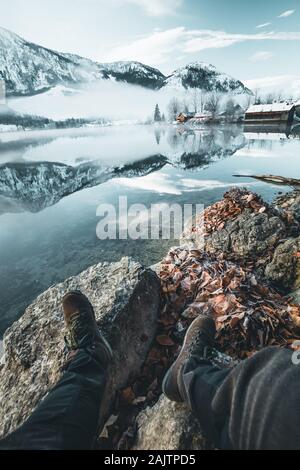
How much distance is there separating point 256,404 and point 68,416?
5.42 ft

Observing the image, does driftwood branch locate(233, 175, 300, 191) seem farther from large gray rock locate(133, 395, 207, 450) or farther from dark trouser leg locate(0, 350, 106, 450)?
dark trouser leg locate(0, 350, 106, 450)

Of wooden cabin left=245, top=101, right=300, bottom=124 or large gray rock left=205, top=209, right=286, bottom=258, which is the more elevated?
wooden cabin left=245, top=101, right=300, bottom=124

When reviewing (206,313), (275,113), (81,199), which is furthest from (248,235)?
(275,113)

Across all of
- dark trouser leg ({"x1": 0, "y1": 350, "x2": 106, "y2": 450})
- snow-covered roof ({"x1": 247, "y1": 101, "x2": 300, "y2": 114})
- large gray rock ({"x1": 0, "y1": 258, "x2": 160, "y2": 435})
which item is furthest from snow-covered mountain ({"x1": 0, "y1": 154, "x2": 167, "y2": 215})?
snow-covered roof ({"x1": 247, "y1": 101, "x2": 300, "y2": 114})

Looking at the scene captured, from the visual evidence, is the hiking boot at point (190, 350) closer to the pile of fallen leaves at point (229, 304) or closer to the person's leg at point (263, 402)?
the pile of fallen leaves at point (229, 304)

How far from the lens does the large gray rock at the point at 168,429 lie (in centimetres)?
286

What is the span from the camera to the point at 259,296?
5234 millimetres

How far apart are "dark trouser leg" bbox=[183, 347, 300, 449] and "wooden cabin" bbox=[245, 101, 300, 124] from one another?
260ft

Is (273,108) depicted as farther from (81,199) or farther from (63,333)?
(63,333)

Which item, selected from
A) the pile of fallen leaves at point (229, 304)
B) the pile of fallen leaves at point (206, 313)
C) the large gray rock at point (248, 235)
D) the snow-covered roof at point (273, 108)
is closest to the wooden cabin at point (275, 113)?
the snow-covered roof at point (273, 108)

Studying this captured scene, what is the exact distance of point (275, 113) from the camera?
7112cm
